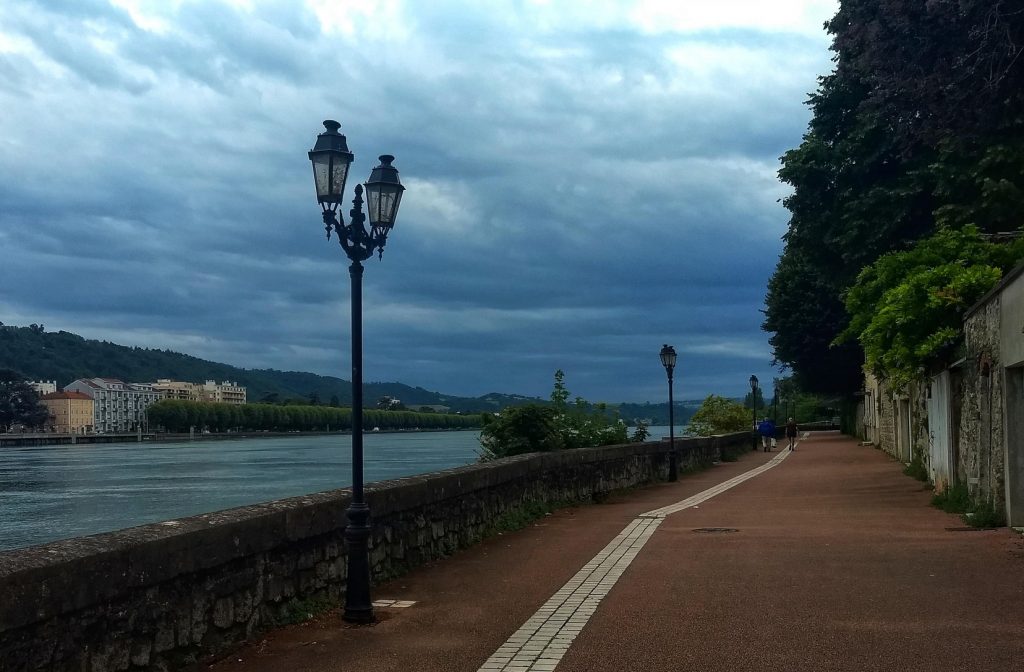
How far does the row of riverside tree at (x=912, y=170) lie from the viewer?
578 inches

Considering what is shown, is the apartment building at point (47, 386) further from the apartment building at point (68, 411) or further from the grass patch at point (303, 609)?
the grass patch at point (303, 609)

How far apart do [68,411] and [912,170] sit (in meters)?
174

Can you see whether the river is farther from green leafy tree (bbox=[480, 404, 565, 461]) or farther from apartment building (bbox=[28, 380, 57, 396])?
apartment building (bbox=[28, 380, 57, 396])

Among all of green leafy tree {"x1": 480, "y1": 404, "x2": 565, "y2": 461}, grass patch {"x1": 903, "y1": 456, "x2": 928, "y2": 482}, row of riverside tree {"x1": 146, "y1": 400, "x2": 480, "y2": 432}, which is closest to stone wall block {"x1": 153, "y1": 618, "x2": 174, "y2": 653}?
green leafy tree {"x1": 480, "y1": 404, "x2": 565, "y2": 461}

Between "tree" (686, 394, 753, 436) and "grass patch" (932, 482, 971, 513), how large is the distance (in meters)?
38.7

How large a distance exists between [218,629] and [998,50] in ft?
44.5

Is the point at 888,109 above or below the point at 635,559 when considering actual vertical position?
above

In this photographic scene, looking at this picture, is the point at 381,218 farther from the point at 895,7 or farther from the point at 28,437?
the point at 28,437

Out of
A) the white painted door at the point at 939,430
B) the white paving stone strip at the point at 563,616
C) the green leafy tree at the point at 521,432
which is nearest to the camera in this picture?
the white paving stone strip at the point at 563,616

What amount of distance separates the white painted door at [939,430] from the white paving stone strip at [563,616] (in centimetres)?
671

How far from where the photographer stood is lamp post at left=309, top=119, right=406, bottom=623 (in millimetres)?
7289

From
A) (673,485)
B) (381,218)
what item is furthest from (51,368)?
(381,218)

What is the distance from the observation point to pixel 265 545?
265 inches

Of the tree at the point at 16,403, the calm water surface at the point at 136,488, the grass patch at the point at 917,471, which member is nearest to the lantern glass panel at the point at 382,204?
the calm water surface at the point at 136,488
